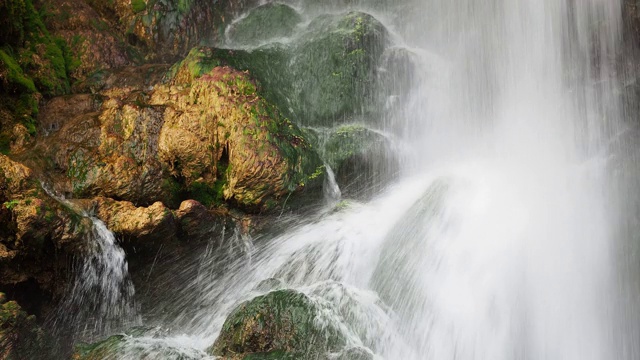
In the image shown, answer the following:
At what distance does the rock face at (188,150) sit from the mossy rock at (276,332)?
2429mm

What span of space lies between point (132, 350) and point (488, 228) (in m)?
5.04

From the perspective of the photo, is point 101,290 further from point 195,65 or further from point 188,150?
point 195,65

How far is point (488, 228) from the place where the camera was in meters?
7.93

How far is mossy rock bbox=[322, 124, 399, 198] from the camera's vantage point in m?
9.92

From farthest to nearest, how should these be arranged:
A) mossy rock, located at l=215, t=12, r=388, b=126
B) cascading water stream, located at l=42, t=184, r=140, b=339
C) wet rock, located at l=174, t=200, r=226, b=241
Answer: mossy rock, located at l=215, t=12, r=388, b=126
wet rock, located at l=174, t=200, r=226, b=241
cascading water stream, located at l=42, t=184, r=140, b=339

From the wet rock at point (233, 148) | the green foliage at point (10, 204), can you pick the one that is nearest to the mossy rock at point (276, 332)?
the wet rock at point (233, 148)

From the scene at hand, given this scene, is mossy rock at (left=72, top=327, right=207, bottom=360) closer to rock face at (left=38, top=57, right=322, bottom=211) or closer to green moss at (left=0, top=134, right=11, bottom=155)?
rock face at (left=38, top=57, right=322, bottom=211)

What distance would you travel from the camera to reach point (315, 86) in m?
11.0

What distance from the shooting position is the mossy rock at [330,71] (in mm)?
10781

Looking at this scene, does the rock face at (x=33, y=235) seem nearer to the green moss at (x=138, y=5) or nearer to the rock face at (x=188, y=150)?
the rock face at (x=188, y=150)

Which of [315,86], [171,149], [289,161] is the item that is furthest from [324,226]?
[315,86]

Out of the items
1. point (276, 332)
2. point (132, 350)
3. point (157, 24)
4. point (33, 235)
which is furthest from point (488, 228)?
point (157, 24)

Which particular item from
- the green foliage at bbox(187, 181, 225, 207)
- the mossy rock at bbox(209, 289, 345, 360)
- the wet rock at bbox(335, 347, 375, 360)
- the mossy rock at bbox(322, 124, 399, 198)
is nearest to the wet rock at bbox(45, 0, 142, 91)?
the green foliage at bbox(187, 181, 225, 207)

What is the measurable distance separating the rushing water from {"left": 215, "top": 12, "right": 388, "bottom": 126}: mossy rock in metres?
0.71
